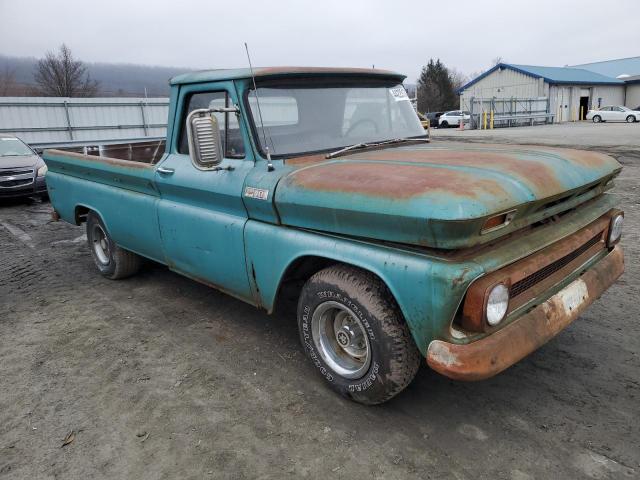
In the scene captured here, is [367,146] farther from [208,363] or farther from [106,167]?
[106,167]

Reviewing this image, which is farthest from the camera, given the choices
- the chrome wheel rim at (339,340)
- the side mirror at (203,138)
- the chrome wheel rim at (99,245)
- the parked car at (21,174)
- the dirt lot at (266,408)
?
the parked car at (21,174)

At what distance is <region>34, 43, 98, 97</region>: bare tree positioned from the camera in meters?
39.9

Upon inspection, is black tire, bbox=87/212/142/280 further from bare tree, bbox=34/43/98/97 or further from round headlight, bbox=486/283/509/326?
bare tree, bbox=34/43/98/97

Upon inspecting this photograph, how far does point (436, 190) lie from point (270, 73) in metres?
1.53

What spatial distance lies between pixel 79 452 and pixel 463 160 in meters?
2.59

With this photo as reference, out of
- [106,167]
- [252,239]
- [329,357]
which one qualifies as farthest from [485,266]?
[106,167]

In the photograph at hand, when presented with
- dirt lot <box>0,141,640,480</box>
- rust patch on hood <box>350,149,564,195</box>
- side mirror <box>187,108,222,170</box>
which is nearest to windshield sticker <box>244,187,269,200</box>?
side mirror <box>187,108,222,170</box>

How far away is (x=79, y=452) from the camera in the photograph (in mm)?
2611

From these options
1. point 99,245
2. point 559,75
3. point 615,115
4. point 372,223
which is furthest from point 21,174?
point 559,75

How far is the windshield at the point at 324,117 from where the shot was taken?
3299 mm

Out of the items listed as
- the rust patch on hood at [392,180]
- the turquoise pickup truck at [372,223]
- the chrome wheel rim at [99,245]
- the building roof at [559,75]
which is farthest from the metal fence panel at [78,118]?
the building roof at [559,75]

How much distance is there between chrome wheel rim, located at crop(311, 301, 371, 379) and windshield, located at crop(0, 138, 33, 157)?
385 inches

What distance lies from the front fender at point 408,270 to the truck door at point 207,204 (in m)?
0.45

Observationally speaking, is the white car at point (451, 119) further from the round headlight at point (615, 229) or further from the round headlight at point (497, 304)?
the round headlight at point (497, 304)
